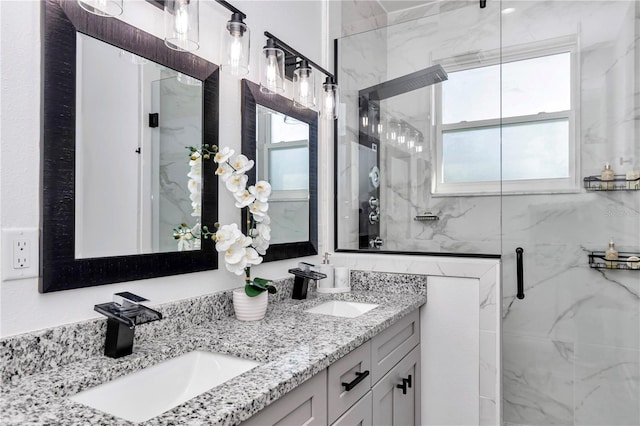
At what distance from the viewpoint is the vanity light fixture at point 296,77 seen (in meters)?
1.69

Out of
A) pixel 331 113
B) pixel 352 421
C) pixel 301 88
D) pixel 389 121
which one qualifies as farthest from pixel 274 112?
pixel 352 421

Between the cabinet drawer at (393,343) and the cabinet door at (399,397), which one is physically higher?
the cabinet drawer at (393,343)

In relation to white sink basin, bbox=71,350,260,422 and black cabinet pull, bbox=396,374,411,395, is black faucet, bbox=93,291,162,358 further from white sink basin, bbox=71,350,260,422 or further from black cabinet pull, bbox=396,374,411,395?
black cabinet pull, bbox=396,374,411,395

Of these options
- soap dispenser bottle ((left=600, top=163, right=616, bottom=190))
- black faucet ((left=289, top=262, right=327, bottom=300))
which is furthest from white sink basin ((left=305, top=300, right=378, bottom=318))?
soap dispenser bottle ((left=600, top=163, right=616, bottom=190))

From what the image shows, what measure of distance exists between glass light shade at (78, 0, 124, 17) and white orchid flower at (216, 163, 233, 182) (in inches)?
22.2

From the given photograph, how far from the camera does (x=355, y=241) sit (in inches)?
91.5

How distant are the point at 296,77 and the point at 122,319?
130 centimetres

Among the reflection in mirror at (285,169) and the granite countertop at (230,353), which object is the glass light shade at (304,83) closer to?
the reflection in mirror at (285,169)

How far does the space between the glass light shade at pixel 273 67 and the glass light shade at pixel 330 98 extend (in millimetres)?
397

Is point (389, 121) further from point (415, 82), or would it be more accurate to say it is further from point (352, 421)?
point (352, 421)

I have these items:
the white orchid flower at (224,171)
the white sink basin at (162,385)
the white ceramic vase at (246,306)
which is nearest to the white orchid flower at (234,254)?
the white ceramic vase at (246,306)

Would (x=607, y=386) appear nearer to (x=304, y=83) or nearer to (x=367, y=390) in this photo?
(x=367, y=390)

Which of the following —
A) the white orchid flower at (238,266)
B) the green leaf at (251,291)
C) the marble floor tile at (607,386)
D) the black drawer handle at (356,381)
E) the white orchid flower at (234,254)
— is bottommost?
the marble floor tile at (607,386)

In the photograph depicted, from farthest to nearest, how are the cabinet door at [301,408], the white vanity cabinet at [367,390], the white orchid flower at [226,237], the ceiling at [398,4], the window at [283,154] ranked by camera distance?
1. the ceiling at [398,4]
2. the window at [283,154]
3. the white orchid flower at [226,237]
4. the white vanity cabinet at [367,390]
5. the cabinet door at [301,408]
